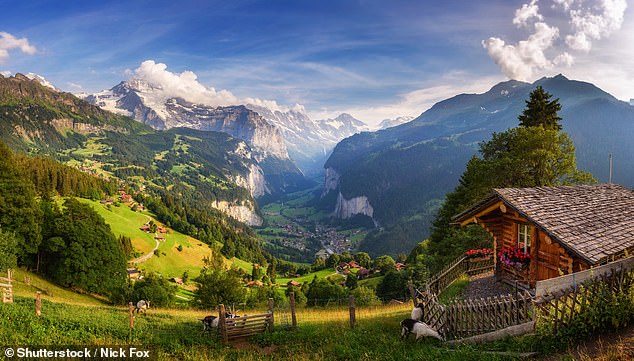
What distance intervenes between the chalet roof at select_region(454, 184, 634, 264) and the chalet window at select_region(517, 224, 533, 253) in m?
2.25

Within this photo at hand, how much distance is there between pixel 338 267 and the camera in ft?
369

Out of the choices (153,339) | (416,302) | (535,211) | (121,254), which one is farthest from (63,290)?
(535,211)

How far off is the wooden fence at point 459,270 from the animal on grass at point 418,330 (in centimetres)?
787

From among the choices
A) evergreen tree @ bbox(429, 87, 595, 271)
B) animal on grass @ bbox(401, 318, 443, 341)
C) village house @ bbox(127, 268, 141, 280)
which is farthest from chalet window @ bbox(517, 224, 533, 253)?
village house @ bbox(127, 268, 141, 280)

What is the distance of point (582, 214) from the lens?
16.7m

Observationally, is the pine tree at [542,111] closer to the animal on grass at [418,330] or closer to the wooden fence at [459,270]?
the wooden fence at [459,270]

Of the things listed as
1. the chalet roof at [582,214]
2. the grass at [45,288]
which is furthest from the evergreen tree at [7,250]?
the chalet roof at [582,214]

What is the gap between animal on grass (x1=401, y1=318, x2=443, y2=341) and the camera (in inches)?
500

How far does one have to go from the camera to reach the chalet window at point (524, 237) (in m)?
19.7

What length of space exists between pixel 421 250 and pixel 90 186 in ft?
341

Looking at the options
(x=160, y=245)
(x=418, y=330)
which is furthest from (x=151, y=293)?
(x=160, y=245)

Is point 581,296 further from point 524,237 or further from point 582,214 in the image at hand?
point 524,237

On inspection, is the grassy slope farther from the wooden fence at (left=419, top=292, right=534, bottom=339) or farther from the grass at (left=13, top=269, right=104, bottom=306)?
the wooden fence at (left=419, top=292, right=534, bottom=339)

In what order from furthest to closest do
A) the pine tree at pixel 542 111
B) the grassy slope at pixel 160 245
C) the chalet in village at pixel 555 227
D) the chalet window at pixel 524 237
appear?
the grassy slope at pixel 160 245
the pine tree at pixel 542 111
the chalet window at pixel 524 237
the chalet in village at pixel 555 227
